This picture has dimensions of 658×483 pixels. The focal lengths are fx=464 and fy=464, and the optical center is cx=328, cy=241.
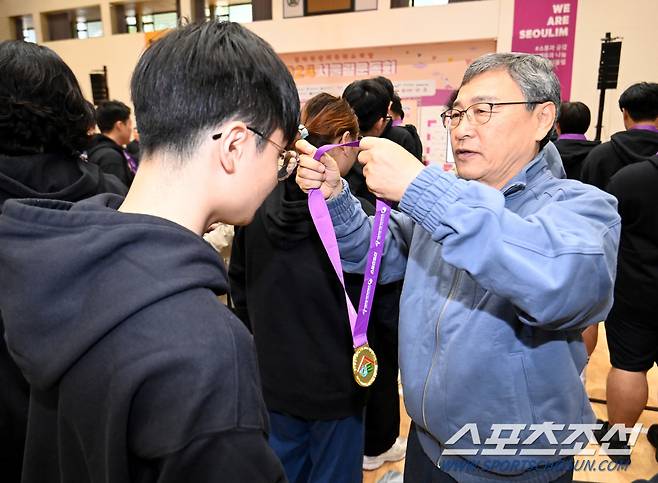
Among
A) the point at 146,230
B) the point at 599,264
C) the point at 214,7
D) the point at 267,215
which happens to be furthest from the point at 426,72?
the point at 146,230

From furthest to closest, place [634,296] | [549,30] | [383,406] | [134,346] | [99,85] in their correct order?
[99,85] → [549,30] → [383,406] → [634,296] → [134,346]

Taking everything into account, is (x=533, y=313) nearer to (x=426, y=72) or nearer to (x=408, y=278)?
(x=408, y=278)

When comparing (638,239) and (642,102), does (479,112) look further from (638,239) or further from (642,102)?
(642,102)

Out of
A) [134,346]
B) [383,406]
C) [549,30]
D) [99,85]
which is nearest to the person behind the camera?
[134,346]

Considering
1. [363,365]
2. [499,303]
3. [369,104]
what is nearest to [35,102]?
[363,365]

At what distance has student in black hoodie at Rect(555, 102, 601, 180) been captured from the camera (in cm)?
356

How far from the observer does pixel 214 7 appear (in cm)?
766

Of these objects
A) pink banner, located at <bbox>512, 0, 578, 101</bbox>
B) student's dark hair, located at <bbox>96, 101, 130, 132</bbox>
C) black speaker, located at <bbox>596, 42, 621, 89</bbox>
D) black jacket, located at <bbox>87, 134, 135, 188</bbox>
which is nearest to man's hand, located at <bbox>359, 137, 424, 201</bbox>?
black jacket, located at <bbox>87, 134, 135, 188</bbox>

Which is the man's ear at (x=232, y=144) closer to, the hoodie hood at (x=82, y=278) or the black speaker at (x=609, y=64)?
the hoodie hood at (x=82, y=278)

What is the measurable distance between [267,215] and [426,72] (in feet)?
18.2

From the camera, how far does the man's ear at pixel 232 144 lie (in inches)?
29.9

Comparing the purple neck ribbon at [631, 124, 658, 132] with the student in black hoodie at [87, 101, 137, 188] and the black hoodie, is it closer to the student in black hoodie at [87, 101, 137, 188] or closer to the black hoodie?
the black hoodie

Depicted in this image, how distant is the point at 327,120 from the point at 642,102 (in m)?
2.23

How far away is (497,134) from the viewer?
120cm
